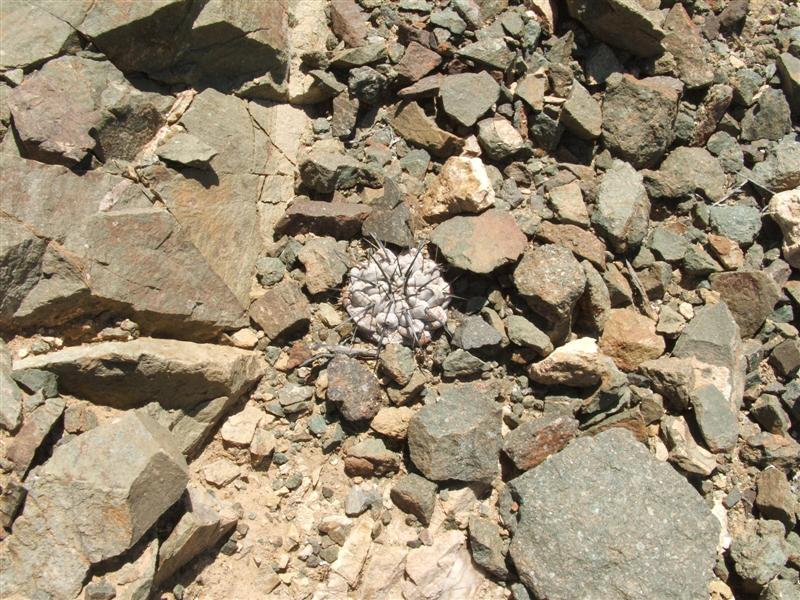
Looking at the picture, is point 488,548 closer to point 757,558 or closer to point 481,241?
point 757,558

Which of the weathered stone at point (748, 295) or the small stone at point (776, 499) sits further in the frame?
the weathered stone at point (748, 295)

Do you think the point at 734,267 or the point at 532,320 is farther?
the point at 734,267

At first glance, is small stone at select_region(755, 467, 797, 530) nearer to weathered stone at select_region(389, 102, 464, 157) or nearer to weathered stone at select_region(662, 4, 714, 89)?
weathered stone at select_region(662, 4, 714, 89)

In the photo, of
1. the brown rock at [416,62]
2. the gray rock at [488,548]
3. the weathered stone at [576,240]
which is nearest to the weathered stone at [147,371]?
the gray rock at [488,548]

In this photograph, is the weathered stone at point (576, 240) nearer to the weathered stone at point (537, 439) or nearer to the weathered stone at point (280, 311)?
the weathered stone at point (537, 439)

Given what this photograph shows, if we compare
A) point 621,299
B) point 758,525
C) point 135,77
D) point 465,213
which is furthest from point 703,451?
point 135,77

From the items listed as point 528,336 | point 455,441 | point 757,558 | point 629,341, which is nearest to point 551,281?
point 528,336

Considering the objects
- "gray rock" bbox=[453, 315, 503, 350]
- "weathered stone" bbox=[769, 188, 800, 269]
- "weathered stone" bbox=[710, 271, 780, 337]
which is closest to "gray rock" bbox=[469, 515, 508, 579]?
"gray rock" bbox=[453, 315, 503, 350]

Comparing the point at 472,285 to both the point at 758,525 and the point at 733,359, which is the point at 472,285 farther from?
the point at 758,525
